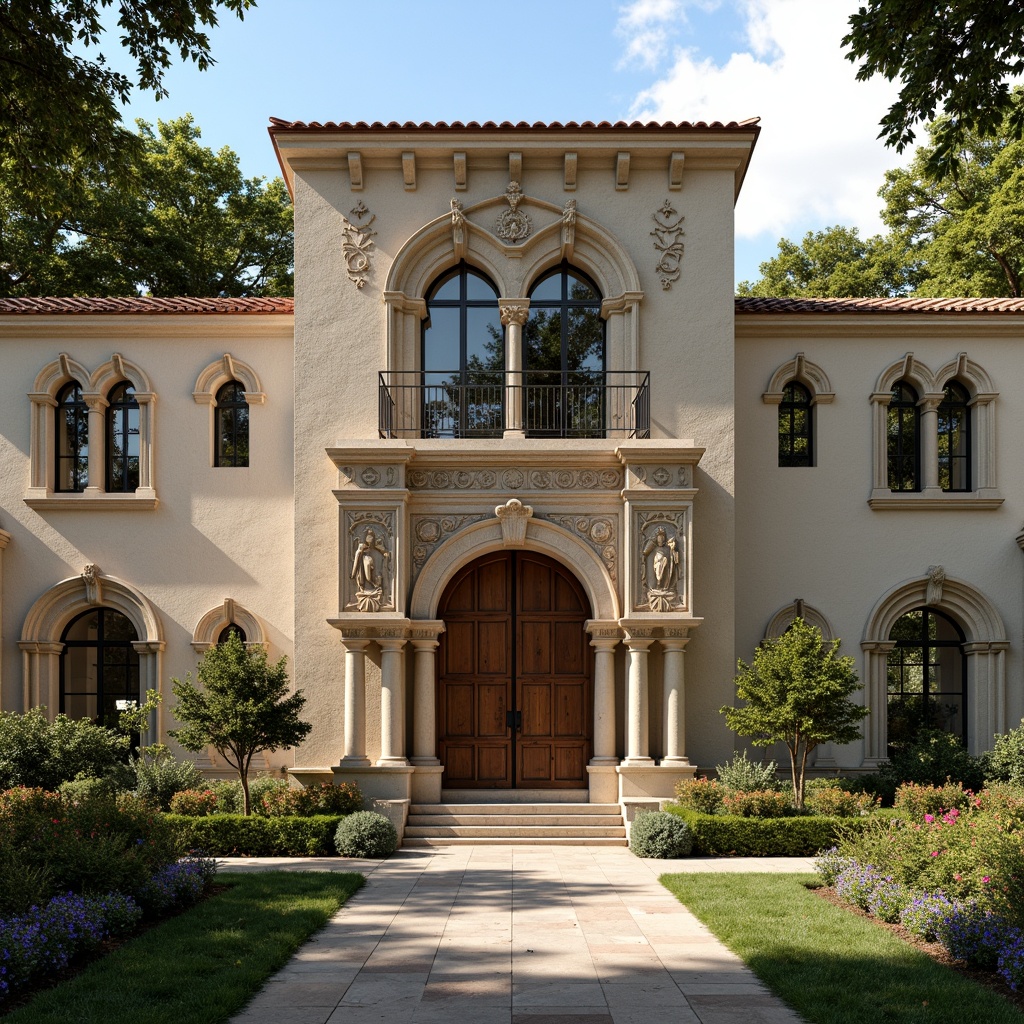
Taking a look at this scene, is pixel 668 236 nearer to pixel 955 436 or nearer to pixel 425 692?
pixel 955 436

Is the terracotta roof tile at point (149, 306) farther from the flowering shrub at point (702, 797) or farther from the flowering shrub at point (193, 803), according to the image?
the flowering shrub at point (702, 797)

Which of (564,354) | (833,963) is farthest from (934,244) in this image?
(833,963)

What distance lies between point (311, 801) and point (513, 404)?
710 centimetres

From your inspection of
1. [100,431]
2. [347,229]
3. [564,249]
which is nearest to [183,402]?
[100,431]

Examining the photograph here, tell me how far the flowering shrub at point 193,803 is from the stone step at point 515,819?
2.99 metres

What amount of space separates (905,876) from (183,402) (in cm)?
1410

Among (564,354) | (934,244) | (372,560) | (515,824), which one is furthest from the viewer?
(934,244)

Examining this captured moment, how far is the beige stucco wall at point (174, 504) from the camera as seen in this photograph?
18500mm

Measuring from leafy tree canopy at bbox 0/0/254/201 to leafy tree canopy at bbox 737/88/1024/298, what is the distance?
65.0 ft

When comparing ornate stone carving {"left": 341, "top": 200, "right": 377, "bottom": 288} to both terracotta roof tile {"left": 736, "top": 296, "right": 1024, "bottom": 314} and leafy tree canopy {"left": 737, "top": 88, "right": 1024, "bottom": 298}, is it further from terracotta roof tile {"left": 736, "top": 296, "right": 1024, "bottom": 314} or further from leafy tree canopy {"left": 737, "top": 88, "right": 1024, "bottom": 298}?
leafy tree canopy {"left": 737, "top": 88, "right": 1024, "bottom": 298}

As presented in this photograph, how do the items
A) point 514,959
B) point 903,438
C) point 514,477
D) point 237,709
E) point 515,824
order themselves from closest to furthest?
point 514,959 < point 237,709 < point 515,824 < point 514,477 < point 903,438

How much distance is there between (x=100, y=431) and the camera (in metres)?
18.8

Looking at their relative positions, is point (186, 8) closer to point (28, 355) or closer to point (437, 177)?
point (437, 177)

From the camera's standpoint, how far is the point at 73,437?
62.9ft
